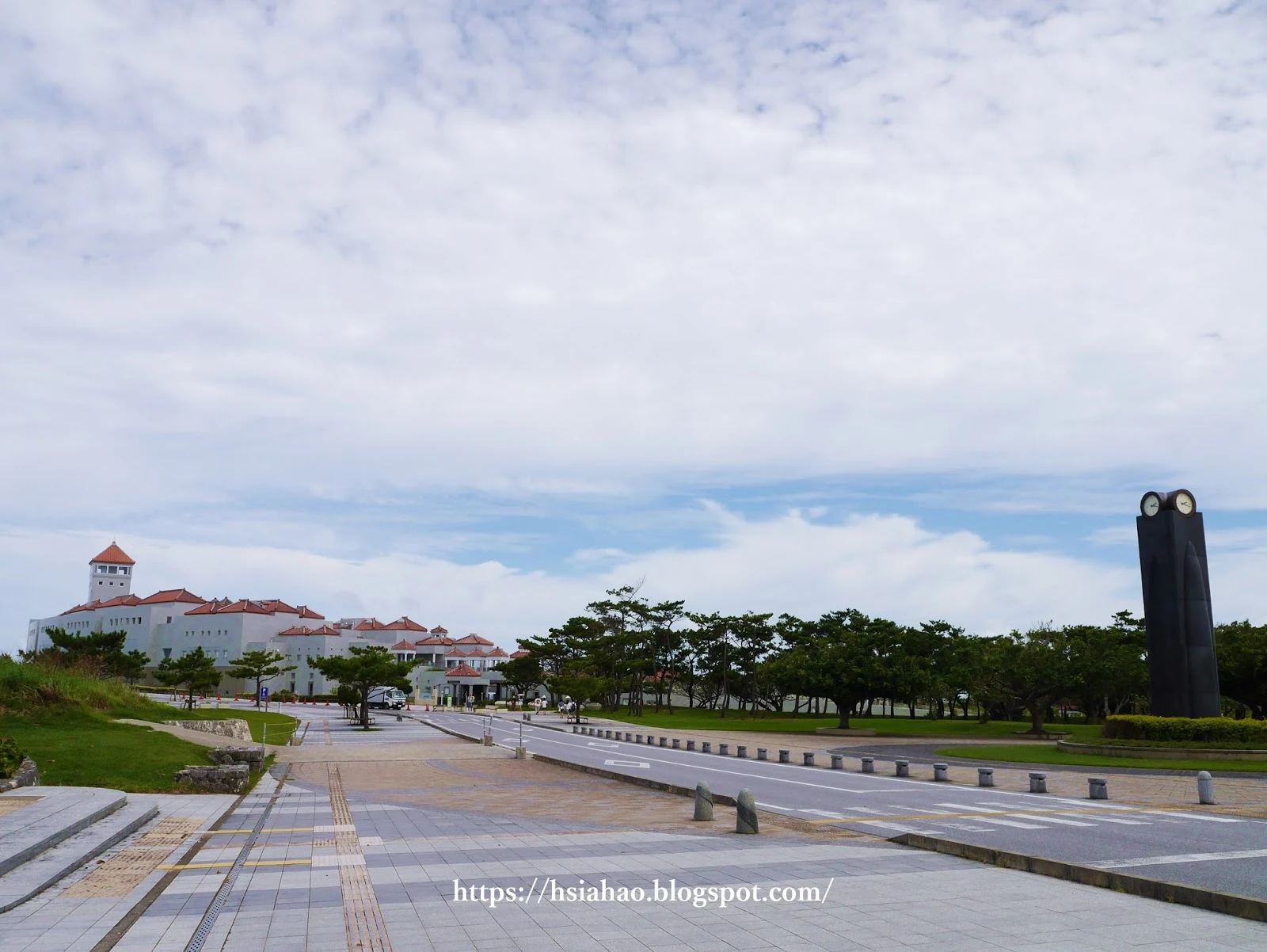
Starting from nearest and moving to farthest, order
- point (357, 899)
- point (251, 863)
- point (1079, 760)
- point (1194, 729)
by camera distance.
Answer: point (357, 899) → point (251, 863) → point (1079, 760) → point (1194, 729)

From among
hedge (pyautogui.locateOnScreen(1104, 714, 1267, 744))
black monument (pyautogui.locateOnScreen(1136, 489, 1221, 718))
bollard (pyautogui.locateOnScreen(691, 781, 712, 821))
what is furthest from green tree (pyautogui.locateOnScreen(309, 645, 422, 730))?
bollard (pyautogui.locateOnScreen(691, 781, 712, 821))

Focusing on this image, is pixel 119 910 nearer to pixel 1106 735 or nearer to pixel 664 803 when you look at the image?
pixel 664 803

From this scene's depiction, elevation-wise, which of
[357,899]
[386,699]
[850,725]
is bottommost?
[386,699]

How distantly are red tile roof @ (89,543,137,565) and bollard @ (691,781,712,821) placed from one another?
115 metres

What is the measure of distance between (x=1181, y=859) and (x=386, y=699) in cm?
7314

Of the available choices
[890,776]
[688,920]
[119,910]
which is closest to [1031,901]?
[688,920]

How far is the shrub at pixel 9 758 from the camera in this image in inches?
586

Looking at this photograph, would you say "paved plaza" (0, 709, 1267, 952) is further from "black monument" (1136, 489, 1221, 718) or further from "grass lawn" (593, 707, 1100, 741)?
"grass lawn" (593, 707, 1100, 741)

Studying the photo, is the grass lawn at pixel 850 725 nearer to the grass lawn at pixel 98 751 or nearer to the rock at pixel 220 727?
the rock at pixel 220 727

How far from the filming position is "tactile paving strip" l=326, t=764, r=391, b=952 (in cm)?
710

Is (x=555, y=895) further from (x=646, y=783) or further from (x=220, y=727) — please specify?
(x=220, y=727)

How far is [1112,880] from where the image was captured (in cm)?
918

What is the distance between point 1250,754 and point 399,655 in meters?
87.3

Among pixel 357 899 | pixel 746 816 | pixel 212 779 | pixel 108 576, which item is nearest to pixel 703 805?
pixel 746 816
